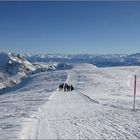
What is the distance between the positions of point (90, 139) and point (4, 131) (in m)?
3.95

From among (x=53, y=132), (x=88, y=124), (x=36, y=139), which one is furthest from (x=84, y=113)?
(x=36, y=139)

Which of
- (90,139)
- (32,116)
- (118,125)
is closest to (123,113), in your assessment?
(118,125)

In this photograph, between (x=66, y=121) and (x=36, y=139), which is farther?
(x=66, y=121)

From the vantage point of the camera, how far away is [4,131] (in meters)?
13.7

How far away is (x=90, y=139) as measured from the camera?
12602mm

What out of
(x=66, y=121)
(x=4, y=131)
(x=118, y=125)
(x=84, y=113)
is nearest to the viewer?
(x=4, y=131)

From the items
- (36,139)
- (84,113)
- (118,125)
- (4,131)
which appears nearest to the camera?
(36,139)

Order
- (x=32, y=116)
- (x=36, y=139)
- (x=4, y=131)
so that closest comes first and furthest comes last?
(x=36, y=139) → (x=4, y=131) → (x=32, y=116)

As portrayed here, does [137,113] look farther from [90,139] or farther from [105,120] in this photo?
[90,139]

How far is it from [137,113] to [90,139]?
7.78 m

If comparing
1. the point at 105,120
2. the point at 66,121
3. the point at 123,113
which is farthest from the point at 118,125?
the point at 123,113

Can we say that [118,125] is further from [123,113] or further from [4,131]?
[4,131]

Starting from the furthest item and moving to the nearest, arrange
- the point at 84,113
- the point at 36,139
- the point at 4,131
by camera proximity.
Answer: the point at 84,113, the point at 4,131, the point at 36,139

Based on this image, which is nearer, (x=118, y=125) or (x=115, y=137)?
(x=115, y=137)
